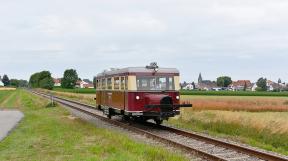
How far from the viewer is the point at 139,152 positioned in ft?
39.2

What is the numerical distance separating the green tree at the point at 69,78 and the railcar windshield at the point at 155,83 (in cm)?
14287

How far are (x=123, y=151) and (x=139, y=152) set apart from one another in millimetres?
434

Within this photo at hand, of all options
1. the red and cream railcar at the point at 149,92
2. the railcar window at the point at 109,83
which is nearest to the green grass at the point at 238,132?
the red and cream railcar at the point at 149,92

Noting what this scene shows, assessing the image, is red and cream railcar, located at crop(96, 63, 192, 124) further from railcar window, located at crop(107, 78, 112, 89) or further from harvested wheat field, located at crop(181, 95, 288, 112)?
harvested wheat field, located at crop(181, 95, 288, 112)

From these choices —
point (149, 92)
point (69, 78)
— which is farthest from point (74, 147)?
point (69, 78)

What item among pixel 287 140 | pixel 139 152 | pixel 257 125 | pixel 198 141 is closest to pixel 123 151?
pixel 139 152

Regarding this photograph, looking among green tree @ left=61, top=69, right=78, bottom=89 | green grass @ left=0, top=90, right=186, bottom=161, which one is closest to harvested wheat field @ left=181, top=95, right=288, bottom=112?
green grass @ left=0, top=90, right=186, bottom=161

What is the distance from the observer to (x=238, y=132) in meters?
17.8

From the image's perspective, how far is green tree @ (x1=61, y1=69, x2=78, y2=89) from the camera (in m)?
161

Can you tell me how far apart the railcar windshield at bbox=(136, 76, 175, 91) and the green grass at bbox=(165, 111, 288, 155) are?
2.15m

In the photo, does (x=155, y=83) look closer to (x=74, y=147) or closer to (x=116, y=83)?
(x=116, y=83)

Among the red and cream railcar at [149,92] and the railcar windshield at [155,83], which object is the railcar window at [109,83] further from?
the railcar windshield at [155,83]

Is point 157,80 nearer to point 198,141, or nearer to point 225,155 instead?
point 198,141

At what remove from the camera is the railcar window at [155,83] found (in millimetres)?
19797
